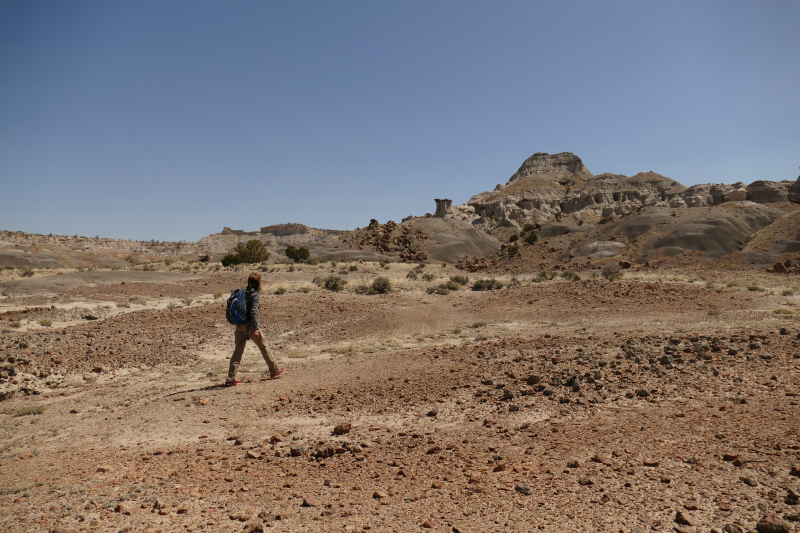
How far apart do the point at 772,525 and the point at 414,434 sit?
342 cm

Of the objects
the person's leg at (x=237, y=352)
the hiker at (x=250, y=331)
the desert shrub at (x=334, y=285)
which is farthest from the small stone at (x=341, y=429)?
the desert shrub at (x=334, y=285)

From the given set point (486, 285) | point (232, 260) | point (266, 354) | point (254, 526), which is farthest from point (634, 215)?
point (254, 526)

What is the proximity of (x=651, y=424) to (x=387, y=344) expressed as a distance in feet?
26.2

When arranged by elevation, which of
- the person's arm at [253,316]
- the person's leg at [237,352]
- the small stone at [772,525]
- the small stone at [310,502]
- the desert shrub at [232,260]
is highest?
the desert shrub at [232,260]

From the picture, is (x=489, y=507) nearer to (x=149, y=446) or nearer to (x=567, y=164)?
(x=149, y=446)

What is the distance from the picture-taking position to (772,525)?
10.5 feet

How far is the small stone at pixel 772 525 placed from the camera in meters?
3.17

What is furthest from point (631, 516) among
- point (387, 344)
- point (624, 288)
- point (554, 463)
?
point (624, 288)

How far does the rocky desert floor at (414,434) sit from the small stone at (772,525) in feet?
0.05

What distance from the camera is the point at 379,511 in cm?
383

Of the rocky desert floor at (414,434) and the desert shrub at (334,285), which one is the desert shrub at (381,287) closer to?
the desert shrub at (334,285)

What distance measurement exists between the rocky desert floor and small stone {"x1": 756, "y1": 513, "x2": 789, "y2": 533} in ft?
0.05

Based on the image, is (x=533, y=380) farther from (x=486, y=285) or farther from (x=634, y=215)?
(x=634, y=215)

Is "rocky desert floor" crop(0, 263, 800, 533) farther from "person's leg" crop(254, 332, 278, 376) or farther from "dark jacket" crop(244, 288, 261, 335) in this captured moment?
"dark jacket" crop(244, 288, 261, 335)
